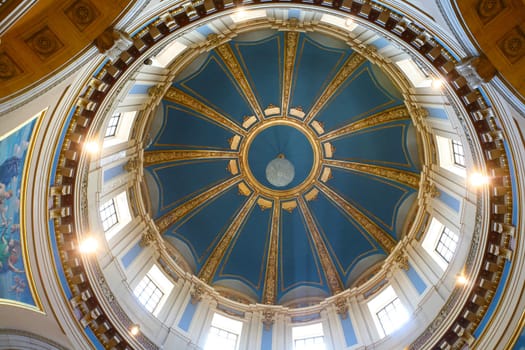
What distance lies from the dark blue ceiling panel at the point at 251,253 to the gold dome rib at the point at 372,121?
266 inches

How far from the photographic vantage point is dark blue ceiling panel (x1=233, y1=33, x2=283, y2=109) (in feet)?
73.3

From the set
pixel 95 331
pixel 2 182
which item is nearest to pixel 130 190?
pixel 95 331

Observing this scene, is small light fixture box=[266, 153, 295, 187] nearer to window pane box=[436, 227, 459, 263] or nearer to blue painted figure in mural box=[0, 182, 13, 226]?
window pane box=[436, 227, 459, 263]

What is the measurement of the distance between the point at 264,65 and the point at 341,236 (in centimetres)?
1162

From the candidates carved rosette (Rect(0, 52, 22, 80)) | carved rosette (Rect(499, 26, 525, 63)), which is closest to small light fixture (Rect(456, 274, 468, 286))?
carved rosette (Rect(499, 26, 525, 63))

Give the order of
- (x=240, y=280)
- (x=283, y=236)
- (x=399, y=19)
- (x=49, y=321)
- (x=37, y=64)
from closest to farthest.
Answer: (x=37, y=64), (x=399, y=19), (x=49, y=321), (x=240, y=280), (x=283, y=236)

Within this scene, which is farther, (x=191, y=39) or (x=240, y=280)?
(x=240, y=280)

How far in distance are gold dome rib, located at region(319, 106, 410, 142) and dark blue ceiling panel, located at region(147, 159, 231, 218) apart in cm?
737

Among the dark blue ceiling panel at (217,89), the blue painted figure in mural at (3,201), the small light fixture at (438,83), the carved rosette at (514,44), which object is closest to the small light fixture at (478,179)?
the small light fixture at (438,83)

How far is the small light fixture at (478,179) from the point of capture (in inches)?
488

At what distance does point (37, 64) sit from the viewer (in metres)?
9.20

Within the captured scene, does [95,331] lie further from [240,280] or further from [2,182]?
[240,280]

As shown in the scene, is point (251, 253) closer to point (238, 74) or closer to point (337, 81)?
point (238, 74)

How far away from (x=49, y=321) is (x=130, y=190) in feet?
28.3
